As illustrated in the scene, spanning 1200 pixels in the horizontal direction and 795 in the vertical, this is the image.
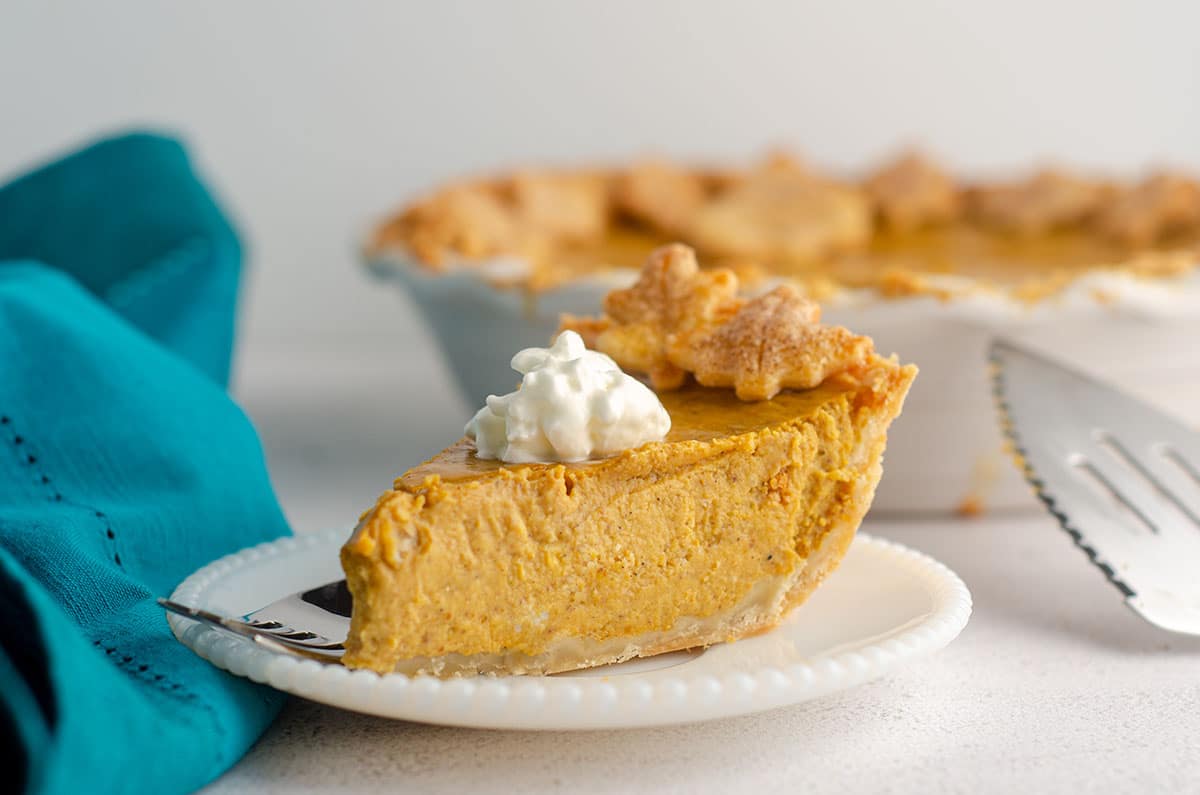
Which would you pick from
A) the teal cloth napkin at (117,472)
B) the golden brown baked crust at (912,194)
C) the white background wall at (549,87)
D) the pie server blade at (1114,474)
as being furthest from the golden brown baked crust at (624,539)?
the white background wall at (549,87)

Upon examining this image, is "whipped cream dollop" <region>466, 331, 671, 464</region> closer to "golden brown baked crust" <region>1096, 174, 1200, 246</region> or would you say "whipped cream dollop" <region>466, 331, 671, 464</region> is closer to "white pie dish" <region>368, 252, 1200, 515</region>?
"white pie dish" <region>368, 252, 1200, 515</region>

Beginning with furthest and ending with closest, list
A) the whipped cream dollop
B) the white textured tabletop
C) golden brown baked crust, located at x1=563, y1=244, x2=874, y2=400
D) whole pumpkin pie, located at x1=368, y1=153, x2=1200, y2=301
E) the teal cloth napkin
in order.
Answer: whole pumpkin pie, located at x1=368, y1=153, x2=1200, y2=301 → golden brown baked crust, located at x1=563, y1=244, x2=874, y2=400 → the whipped cream dollop → the white textured tabletop → the teal cloth napkin

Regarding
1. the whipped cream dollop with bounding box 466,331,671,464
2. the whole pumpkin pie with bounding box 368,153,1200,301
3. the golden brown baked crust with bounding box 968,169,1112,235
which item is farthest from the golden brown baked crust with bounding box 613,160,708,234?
the whipped cream dollop with bounding box 466,331,671,464

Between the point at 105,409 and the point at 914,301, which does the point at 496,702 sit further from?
the point at 914,301

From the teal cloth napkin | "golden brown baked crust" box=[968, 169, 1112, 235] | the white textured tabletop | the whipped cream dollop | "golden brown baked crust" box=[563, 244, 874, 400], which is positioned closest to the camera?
the teal cloth napkin

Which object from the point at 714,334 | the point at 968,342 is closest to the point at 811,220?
the point at 968,342

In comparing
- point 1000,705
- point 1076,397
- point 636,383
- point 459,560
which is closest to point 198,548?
point 459,560
